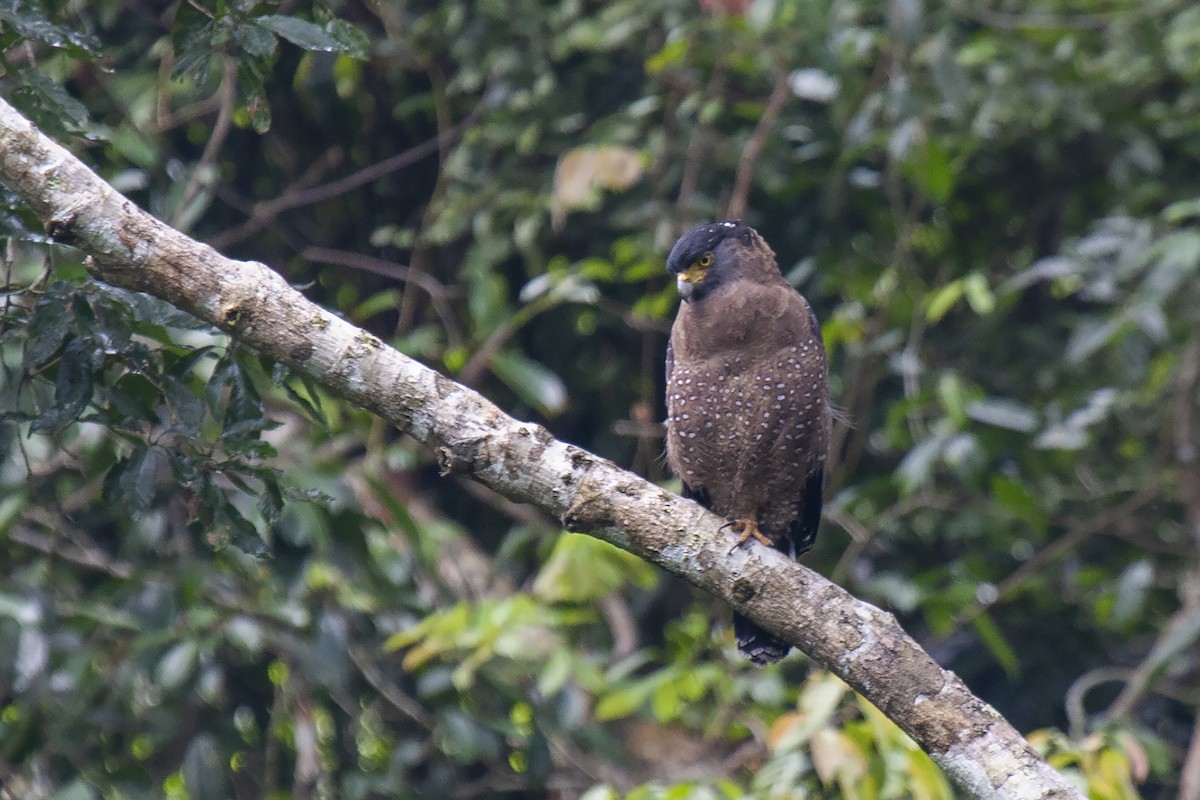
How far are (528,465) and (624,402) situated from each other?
2.91m

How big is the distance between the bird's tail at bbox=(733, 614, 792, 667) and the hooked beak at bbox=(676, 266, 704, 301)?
0.86 meters

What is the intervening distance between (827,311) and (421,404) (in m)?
3.13

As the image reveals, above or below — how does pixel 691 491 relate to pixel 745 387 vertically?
below

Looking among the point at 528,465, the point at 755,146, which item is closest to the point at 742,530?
the point at 528,465

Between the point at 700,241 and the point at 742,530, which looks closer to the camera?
the point at 742,530

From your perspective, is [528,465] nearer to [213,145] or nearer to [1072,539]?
[213,145]

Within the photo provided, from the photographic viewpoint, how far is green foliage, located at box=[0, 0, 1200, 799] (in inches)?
152

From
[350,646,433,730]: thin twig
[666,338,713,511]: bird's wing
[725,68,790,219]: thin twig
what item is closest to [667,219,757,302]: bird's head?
[666,338,713,511]: bird's wing

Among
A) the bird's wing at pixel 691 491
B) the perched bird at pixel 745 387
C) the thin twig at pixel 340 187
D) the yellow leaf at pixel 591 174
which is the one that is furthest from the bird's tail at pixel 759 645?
the thin twig at pixel 340 187

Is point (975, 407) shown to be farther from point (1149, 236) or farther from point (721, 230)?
point (721, 230)

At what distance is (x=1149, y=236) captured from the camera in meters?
4.41

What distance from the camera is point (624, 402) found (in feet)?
17.8

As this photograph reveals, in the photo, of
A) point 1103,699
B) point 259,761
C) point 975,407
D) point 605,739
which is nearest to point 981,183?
point 975,407

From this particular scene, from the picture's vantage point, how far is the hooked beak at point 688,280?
3.62 m
